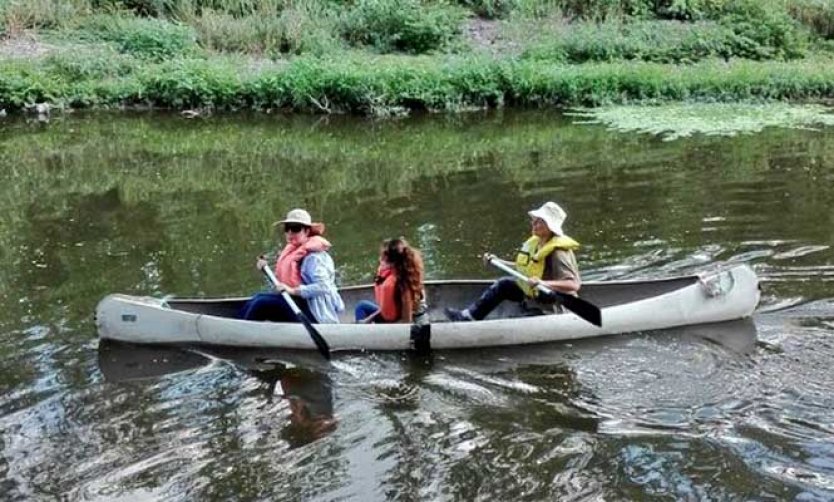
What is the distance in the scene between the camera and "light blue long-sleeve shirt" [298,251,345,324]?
8289mm

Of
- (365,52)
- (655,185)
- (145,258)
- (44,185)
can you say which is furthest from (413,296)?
(365,52)

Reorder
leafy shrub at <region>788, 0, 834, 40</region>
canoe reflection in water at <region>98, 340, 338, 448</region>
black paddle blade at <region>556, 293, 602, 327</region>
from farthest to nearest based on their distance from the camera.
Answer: leafy shrub at <region>788, 0, 834, 40</region> → black paddle blade at <region>556, 293, 602, 327</region> → canoe reflection in water at <region>98, 340, 338, 448</region>

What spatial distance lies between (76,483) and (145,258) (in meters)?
5.22

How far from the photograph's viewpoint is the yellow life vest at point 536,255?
8305mm

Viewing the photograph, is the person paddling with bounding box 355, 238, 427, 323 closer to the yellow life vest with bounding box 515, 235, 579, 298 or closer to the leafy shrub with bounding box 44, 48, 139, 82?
the yellow life vest with bounding box 515, 235, 579, 298

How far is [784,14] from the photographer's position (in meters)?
27.4

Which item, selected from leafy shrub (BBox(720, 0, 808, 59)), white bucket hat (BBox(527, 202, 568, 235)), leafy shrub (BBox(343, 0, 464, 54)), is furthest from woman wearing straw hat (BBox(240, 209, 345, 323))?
leafy shrub (BBox(720, 0, 808, 59))

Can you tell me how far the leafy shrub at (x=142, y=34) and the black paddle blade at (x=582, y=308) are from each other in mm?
17207

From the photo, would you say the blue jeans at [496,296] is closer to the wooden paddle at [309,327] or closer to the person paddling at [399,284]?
the person paddling at [399,284]

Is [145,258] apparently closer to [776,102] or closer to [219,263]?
[219,263]

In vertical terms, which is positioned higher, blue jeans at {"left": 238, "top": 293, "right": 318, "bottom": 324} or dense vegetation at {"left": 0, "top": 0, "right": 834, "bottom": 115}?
dense vegetation at {"left": 0, "top": 0, "right": 834, "bottom": 115}

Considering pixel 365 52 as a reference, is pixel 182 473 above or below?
below

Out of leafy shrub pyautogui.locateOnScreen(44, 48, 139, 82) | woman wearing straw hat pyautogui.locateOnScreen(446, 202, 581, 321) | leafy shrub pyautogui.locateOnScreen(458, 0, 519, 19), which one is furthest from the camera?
leafy shrub pyautogui.locateOnScreen(458, 0, 519, 19)

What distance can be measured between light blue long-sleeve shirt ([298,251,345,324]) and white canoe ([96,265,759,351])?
7.7 inches
